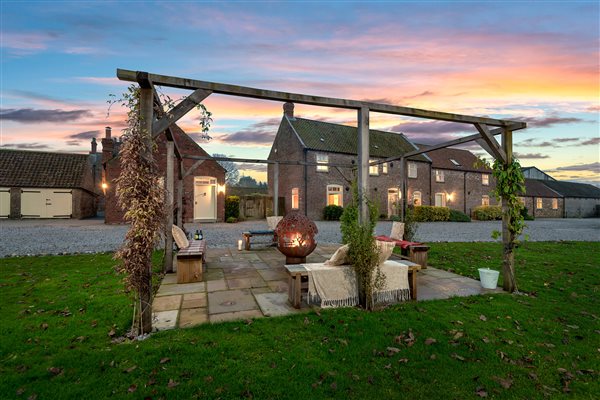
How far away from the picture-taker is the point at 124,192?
11.2 feet

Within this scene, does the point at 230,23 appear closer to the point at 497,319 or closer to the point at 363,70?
the point at 363,70

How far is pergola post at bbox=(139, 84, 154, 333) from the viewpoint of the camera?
11.7 ft

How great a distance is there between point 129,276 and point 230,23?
23.3 ft

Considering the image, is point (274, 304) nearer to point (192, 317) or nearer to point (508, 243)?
point (192, 317)

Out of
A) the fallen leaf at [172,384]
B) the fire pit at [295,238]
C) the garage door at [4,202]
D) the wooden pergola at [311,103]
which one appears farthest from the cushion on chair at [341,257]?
the garage door at [4,202]

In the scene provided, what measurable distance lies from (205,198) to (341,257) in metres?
16.8

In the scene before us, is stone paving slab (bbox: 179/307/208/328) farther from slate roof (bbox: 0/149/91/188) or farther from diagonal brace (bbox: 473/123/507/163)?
slate roof (bbox: 0/149/91/188)

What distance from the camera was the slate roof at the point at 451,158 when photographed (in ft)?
91.7

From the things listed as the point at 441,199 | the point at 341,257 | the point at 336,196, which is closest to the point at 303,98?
the point at 341,257

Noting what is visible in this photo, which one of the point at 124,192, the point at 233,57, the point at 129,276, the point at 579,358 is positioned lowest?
the point at 579,358

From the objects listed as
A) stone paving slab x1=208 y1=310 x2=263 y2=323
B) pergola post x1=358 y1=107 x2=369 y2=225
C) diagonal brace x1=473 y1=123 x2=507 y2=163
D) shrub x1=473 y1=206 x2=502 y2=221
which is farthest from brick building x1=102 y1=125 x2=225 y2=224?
shrub x1=473 y1=206 x2=502 y2=221

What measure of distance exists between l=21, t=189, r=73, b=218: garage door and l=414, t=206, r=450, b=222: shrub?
28.5 meters

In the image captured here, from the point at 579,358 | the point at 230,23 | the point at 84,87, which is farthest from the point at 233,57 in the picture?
the point at 579,358

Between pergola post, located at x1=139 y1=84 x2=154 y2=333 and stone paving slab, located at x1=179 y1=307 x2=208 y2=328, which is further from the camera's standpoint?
stone paving slab, located at x1=179 y1=307 x2=208 y2=328
